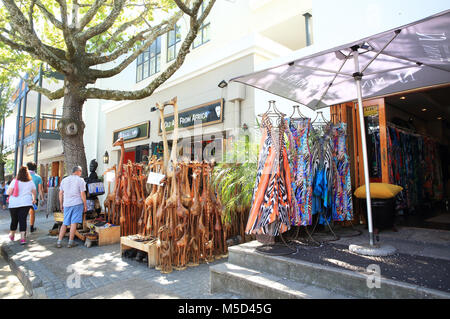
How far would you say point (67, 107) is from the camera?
295 inches

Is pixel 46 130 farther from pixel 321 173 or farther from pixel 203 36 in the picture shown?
pixel 321 173

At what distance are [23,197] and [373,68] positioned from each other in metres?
7.27

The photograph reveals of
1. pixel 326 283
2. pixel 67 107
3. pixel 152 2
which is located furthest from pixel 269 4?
pixel 326 283

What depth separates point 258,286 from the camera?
296 cm

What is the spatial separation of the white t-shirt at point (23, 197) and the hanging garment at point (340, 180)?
632 cm

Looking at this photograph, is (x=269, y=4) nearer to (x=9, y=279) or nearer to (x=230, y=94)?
(x=230, y=94)

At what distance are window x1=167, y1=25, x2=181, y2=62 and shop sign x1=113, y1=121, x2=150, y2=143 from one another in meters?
2.90

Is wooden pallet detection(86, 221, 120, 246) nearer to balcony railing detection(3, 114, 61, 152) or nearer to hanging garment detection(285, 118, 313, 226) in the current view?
hanging garment detection(285, 118, 313, 226)

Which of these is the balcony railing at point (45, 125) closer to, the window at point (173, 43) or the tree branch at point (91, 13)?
the window at point (173, 43)

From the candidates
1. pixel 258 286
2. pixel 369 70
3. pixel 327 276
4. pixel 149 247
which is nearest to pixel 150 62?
pixel 149 247

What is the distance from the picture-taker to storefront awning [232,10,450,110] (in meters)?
3.12

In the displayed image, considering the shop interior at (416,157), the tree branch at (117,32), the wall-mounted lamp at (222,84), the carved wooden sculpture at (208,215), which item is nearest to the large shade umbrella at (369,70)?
the shop interior at (416,157)

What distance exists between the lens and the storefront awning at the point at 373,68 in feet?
10.2
